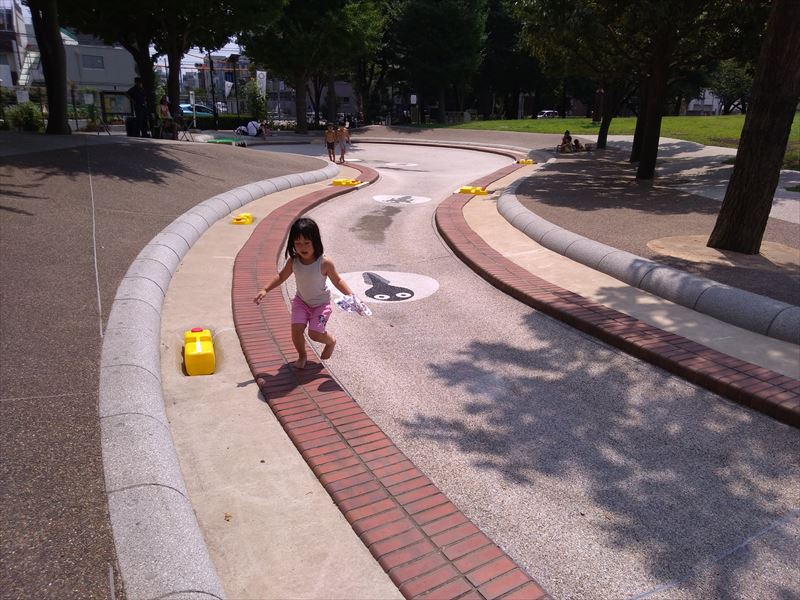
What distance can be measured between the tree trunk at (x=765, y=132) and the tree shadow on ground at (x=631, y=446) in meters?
4.60

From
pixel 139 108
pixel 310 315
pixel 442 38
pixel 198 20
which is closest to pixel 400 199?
pixel 310 315

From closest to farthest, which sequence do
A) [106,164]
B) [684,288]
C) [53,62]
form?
[684,288] → [106,164] → [53,62]

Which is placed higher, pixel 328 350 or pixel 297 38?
pixel 297 38

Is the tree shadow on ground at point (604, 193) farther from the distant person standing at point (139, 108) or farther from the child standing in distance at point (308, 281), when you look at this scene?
the distant person standing at point (139, 108)

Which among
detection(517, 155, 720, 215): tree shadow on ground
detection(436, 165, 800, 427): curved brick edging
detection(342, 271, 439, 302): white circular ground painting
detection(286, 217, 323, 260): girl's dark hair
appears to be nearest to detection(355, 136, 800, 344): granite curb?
detection(436, 165, 800, 427): curved brick edging

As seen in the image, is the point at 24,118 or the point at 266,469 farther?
the point at 24,118

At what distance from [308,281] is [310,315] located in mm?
334

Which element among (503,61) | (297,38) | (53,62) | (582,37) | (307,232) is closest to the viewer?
(307,232)

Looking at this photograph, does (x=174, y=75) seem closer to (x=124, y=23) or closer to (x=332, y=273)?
(x=124, y=23)

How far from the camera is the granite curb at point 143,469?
2953mm

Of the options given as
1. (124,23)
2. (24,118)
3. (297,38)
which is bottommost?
(24,118)

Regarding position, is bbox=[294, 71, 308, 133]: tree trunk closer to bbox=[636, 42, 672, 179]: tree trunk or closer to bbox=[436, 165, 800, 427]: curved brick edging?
bbox=[636, 42, 672, 179]: tree trunk

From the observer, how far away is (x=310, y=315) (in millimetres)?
5551

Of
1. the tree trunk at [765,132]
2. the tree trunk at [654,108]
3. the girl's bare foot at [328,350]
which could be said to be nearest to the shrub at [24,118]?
the tree trunk at [654,108]
